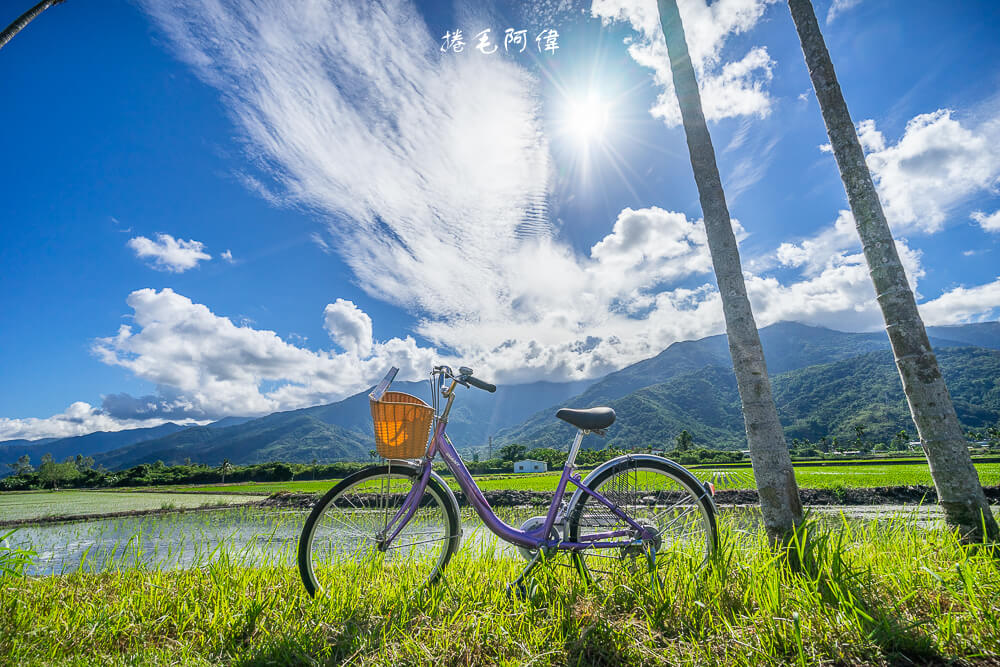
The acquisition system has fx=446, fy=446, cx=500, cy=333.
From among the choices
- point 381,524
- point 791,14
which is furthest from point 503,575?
point 791,14

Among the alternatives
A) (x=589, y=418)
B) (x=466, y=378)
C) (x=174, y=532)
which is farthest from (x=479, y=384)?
(x=174, y=532)

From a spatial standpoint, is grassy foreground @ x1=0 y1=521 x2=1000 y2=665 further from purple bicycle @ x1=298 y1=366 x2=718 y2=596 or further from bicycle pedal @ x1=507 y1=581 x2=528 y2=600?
purple bicycle @ x1=298 y1=366 x2=718 y2=596

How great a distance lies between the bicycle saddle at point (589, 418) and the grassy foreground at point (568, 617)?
2.67ft

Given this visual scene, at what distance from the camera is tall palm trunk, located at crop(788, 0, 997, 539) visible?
274 cm

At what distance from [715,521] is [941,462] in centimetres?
148

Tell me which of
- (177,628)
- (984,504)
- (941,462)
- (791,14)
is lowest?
(177,628)

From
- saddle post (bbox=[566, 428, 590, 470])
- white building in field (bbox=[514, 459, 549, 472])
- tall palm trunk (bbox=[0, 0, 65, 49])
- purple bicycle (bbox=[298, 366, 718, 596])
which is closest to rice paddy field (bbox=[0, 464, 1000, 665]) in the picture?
purple bicycle (bbox=[298, 366, 718, 596])

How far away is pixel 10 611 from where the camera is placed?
2643mm

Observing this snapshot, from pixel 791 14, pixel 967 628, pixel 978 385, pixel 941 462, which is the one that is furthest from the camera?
pixel 978 385

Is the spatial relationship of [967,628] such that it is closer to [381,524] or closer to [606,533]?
[606,533]

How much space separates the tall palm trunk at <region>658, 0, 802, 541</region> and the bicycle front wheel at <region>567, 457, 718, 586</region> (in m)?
0.42

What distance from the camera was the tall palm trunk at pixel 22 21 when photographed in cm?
446

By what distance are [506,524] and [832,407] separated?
129759mm

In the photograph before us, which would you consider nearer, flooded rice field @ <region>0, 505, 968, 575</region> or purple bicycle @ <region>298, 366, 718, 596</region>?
purple bicycle @ <region>298, 366, 718, 596</region>
